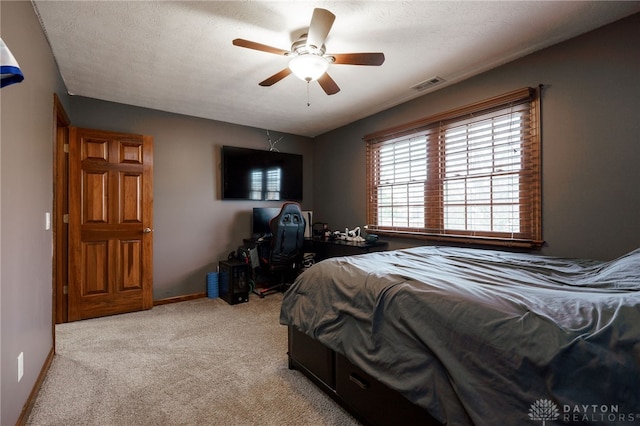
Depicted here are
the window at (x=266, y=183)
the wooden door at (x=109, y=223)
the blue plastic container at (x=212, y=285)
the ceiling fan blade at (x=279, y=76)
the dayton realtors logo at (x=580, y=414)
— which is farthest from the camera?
the window at (x=266, y=183)

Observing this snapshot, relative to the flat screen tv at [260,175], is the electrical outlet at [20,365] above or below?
below

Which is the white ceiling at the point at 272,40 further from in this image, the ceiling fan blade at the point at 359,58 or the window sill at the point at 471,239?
the window sill at the point at 471,239

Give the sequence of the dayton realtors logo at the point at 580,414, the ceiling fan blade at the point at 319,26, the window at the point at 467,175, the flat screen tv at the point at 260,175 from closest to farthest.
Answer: the dayton realtors logo at the point at 580,414 → the ceiling fan blade at the point at 319,26 → the window at the point at 467,175 → the flat screen tv at the point at 260,175

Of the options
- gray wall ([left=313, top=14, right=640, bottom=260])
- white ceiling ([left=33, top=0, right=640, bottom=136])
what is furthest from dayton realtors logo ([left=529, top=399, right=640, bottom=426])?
white ceiling ([left=33, top=0, right=640, bottom=136])

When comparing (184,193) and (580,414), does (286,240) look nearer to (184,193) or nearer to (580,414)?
(184,193)

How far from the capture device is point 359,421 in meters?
1.63

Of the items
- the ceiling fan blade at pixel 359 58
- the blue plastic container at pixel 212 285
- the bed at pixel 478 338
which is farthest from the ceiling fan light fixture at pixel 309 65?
the blue plastic container at pixel 212 285

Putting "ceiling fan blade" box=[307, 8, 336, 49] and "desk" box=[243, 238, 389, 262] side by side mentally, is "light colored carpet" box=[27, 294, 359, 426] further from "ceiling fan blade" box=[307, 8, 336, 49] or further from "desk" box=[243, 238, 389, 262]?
"ceiling fan blade" box=[307, 8, 336, 49]

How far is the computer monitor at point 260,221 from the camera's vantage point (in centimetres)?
443

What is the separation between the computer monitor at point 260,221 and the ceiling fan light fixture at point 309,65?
253cm

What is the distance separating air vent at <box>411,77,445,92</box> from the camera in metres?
3.01

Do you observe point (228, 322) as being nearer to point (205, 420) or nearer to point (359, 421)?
point (205, 420)

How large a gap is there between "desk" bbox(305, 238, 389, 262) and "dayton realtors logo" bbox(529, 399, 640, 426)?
2687 millimetres

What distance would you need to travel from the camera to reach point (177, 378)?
6.83 ft
